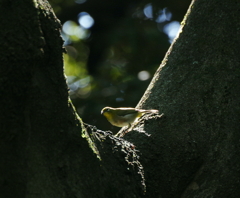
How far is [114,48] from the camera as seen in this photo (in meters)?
6.92

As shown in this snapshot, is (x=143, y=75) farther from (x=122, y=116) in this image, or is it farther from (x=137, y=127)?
(x=137, y=127)

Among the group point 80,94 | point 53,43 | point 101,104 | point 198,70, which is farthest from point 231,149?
point 80,94

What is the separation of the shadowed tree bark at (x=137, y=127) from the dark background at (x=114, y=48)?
2.78 m

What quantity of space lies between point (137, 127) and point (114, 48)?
4.97 m

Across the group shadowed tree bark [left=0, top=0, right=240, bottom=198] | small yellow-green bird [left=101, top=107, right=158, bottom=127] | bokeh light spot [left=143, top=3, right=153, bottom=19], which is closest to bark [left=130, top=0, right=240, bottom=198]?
shadowed tree bark [left=0, top=0, right=240, bottom=198]

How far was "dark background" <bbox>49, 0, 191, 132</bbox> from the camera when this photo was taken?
5312 millimetres

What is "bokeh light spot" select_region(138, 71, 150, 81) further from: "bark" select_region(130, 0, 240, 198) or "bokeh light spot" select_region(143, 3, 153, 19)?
"bark" select_region(130, 0, 240, 198)

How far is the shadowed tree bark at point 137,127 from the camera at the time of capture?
4.47ft

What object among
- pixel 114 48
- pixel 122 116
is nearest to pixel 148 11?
pixel 114 48

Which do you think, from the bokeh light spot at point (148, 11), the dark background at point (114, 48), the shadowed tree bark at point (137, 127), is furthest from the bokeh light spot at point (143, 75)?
the shadowed tree bark at point (137, 127)

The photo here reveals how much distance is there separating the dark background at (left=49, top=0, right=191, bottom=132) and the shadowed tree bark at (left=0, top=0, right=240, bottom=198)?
278 cm

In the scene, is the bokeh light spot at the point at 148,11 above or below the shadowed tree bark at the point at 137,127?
above

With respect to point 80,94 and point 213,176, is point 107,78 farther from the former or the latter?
point 213,176

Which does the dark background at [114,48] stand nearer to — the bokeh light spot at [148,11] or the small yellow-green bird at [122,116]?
the bokeh light spot at [148,11]
